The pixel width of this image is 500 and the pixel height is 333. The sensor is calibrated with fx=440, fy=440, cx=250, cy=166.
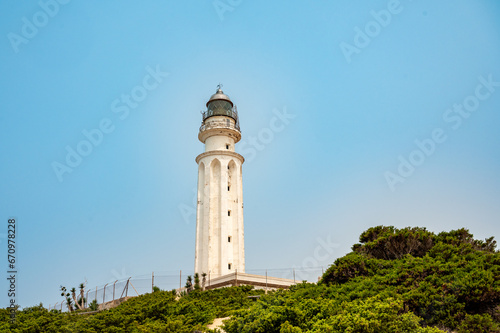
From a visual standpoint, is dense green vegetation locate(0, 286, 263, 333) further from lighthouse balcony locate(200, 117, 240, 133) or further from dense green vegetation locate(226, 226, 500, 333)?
lighthouse balcony locate(200, 117, 240, 133)

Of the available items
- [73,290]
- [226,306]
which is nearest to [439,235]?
[226,306]

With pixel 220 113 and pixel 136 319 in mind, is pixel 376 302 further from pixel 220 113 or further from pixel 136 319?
pixel 220 113

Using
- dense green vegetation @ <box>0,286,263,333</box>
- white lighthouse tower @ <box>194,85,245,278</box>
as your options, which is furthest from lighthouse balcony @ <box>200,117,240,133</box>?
dense green vegetation @ <box>0,286,263,333</box>

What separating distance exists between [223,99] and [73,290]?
21.3m

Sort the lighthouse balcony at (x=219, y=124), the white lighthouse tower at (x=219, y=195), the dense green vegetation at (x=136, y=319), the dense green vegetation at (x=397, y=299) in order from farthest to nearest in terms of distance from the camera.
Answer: the lighthouse balcony at (x=219, y=124) → the white lighthouse tower at (x=219, y=195) → the dense green vegetation at (x=136, y=319) → the dense green vegetation at (x=397, y=299)

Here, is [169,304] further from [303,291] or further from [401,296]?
[401,296]

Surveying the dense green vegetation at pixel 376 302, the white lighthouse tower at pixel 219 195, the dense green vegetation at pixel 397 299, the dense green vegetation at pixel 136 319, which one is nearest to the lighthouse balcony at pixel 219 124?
the white lighthouse tower at pixel 219 195

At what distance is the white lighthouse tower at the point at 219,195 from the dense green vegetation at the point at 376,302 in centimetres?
1512

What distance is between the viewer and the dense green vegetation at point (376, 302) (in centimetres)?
1205

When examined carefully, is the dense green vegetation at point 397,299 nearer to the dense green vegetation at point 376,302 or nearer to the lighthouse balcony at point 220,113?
the dense green vegetation at point 376,302

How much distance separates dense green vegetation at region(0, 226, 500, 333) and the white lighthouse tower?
49.6ft

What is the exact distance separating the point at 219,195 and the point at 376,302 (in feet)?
88.8

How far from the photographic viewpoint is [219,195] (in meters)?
38.6

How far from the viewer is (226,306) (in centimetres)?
1984
